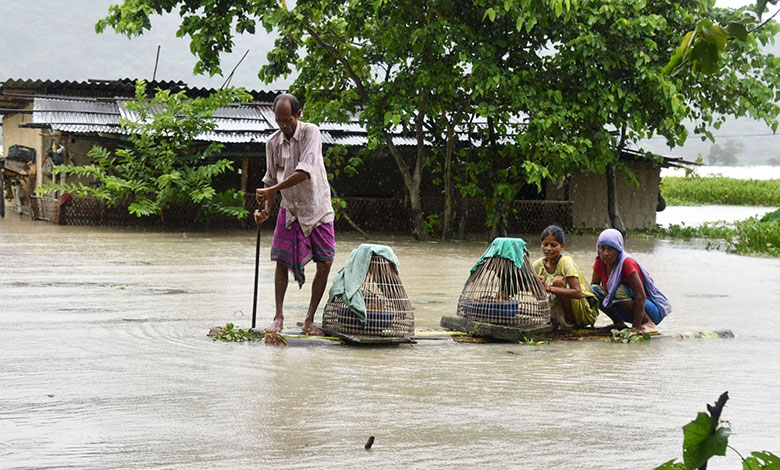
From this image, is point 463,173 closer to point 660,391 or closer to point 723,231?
point 723,231

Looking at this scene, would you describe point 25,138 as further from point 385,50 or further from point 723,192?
point 723,192

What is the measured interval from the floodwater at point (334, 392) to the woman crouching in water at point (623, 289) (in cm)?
33

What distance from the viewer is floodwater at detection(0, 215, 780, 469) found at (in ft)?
12.7

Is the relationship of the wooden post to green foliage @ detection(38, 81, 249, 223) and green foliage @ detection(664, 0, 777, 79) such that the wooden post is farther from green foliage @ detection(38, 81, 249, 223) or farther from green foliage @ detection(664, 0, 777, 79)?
green foliage @ detection(664, 0, 777, 79)

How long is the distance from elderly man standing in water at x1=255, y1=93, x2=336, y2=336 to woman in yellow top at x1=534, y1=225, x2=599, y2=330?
1.59 m

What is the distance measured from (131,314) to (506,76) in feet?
32.1

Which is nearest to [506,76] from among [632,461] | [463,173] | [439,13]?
[439,13]

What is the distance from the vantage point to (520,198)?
69.2 feet

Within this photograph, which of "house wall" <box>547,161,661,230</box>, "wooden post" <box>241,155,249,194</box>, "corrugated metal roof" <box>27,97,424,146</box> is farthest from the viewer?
"house wall" <box>547,161,661,230</box>

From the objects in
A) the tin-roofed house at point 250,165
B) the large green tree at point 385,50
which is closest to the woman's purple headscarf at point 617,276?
the large green tree at point 385,50

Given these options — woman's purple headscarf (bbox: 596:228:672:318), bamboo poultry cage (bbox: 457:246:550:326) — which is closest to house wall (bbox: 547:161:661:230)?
woman's purple headscarf (bbox: 596:228:672:318)

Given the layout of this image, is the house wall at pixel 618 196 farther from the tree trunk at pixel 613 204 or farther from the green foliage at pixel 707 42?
the green foliage at pixel 707 42

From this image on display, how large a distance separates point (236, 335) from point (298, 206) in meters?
0.99

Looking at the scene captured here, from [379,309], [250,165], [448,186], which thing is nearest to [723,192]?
[448,186]
